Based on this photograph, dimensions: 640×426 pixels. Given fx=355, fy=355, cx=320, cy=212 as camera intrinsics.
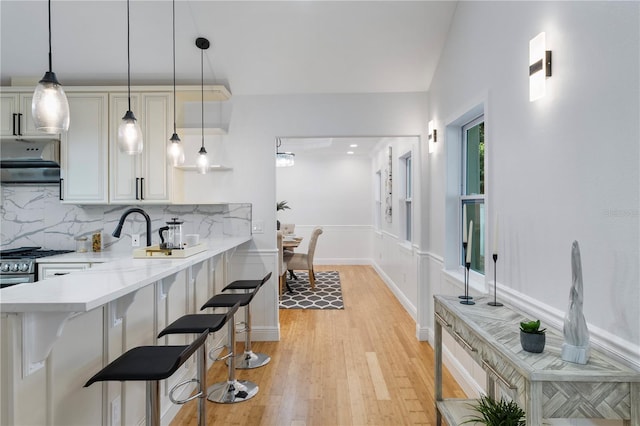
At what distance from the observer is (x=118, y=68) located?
3.40 meters

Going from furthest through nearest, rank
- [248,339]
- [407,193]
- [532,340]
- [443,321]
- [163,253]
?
1. [407,193]
2. [248,339]
3. [163,253]
4. [443,321]
5. [532,340]

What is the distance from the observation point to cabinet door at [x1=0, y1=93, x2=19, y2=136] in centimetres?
333

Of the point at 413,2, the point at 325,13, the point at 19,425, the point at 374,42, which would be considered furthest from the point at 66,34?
the point at 19,425

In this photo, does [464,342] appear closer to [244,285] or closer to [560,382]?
[560,382]

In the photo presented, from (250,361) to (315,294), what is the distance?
258 cm

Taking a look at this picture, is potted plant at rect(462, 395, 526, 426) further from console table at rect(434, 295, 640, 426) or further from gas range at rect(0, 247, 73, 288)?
gas range at rect(0, 247, 73, 288)

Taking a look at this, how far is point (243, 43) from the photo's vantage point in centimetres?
320

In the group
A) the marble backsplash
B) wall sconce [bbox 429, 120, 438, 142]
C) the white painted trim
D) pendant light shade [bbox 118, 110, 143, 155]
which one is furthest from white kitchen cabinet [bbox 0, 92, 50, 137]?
the white painted trim

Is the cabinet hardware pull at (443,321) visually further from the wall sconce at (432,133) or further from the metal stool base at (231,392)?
the wall sconce at (432,133)

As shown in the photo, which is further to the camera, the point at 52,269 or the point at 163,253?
the point at 52,269

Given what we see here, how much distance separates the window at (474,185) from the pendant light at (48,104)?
2.54 meters

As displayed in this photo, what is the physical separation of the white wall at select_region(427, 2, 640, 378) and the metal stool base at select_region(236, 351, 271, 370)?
83.4 inches

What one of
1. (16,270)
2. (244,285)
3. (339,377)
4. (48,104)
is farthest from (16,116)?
(339,377)

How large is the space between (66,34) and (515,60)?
3.57m
